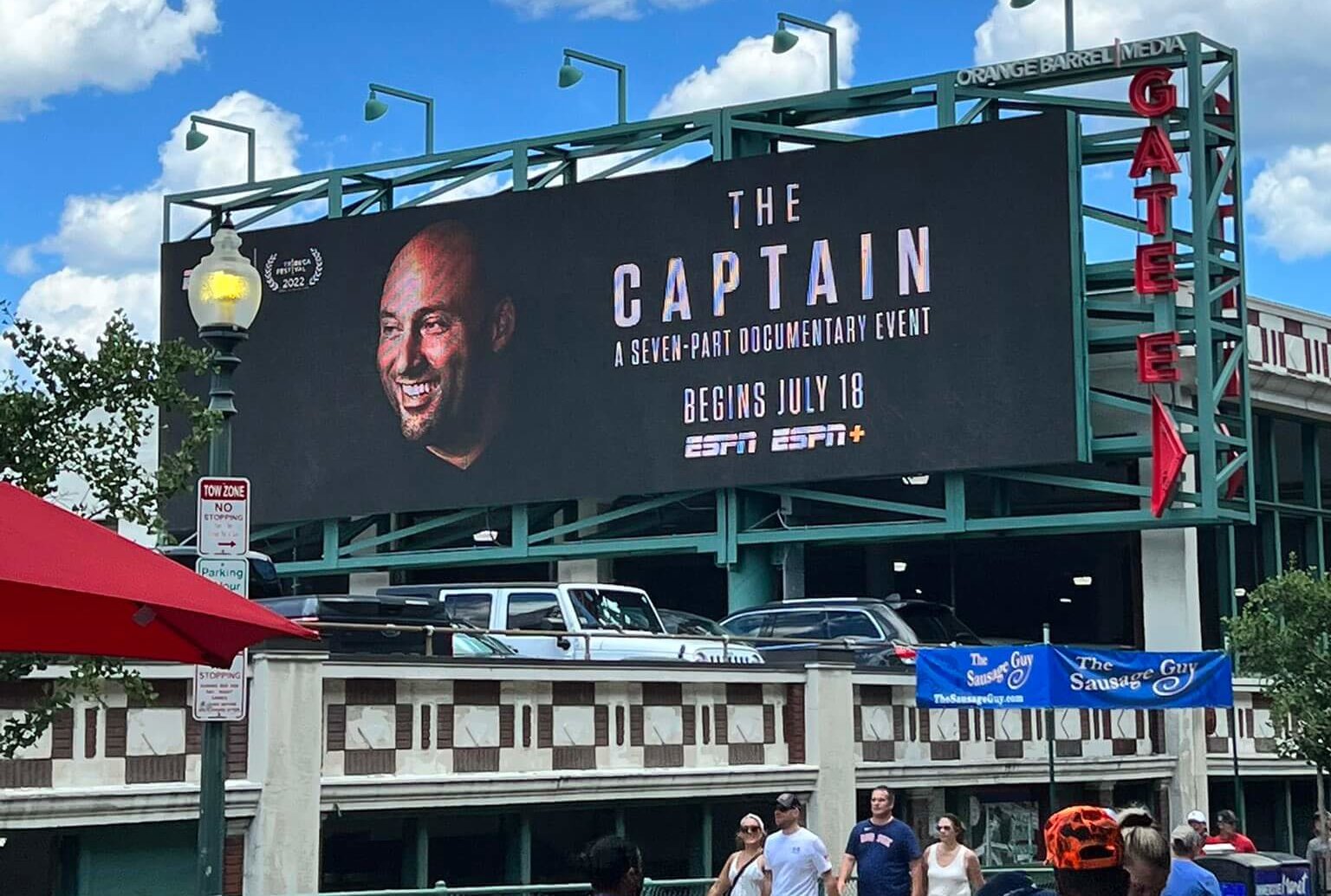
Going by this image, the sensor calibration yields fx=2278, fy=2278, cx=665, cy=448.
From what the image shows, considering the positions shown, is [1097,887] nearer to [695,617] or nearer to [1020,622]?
[695,617]

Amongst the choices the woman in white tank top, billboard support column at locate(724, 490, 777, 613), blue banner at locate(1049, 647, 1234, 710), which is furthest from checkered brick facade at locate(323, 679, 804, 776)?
billboard support column at locate(724, 490, 777, 613)

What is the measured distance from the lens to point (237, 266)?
13.4 m

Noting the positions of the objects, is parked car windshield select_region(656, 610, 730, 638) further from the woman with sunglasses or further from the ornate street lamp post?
the ornate street lamp post

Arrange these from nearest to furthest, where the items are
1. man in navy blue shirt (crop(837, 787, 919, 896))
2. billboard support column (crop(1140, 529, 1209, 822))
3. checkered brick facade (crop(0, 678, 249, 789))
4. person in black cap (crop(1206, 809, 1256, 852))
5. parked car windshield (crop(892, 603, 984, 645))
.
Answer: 1. man in navy blue shirt (crop(837, 787, 919, 896))
2. checkered brick facade (crop(0, 678, 249, 789))
3. person in black cap (crop(1206, 809, 1256, 852))
4. parked car windshield (crop(892, 603, 984, 645))
5. billboard support column (crop(1140, 529, 1209, 822))

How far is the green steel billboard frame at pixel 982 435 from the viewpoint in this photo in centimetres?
3666

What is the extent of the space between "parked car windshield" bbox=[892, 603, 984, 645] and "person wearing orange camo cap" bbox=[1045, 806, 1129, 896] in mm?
25395

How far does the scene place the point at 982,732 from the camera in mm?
29766

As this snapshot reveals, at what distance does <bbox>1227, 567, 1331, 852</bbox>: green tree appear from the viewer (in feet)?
99.0

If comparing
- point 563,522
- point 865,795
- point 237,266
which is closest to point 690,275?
point 563,522

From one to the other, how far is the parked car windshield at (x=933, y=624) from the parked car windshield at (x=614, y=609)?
3.97 metres

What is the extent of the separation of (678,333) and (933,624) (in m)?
10.7

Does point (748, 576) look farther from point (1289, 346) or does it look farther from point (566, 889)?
point (566, 889)

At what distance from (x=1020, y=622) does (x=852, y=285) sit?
29.4 feet

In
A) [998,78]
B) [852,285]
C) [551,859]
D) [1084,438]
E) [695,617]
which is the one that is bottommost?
[551,859]
